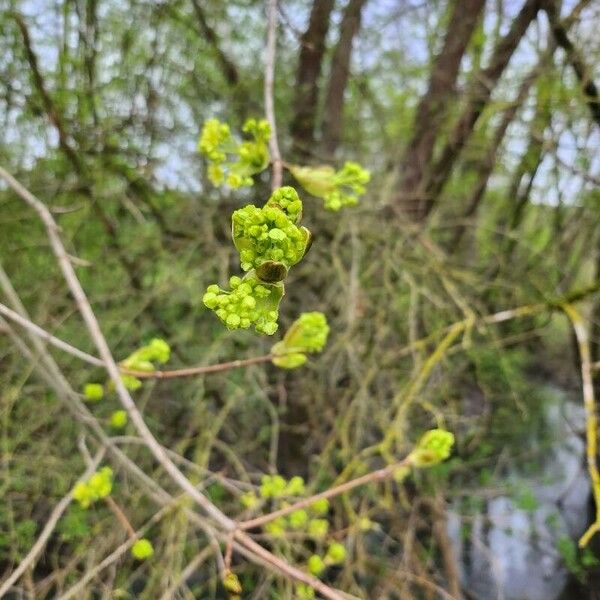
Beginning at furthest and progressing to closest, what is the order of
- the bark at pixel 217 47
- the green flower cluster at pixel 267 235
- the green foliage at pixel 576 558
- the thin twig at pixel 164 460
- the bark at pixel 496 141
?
the green foliage at pixel 576 558 → the bark at pixel 496 141 → the bark at pixel 217 47 → the thin twig at pixel 164 460 → the green flower cluster at pixel 267 235

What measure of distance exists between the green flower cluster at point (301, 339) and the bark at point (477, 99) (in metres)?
1.88

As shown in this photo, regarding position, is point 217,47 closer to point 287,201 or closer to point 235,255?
point 235,255

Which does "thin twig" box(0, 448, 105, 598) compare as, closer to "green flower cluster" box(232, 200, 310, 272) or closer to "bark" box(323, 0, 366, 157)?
A: "green flower cluster" box(232, 200, 310, 272)

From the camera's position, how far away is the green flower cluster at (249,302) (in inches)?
21.4

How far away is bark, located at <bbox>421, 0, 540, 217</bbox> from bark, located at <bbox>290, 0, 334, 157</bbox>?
2.17 ft

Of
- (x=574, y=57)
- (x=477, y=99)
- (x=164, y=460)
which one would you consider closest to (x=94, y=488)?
(x=164, y=460)

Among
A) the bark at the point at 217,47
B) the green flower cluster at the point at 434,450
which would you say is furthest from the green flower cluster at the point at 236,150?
the bark at the point at 217,47

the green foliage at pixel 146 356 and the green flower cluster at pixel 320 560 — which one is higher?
the green foliage at pixel 146 356

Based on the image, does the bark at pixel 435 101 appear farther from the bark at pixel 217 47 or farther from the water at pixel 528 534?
the water at pixel 528 534

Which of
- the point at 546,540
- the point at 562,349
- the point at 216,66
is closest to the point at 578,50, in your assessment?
the point at 216,66

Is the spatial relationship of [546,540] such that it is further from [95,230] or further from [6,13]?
[6,13]

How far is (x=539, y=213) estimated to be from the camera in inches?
148

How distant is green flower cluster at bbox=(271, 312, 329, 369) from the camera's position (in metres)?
1.07

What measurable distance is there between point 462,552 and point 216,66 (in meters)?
2.91
